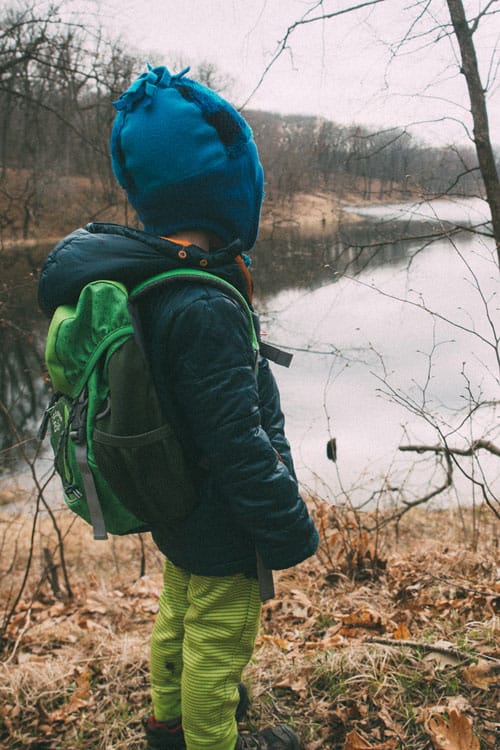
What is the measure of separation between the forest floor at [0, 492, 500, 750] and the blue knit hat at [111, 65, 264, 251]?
5.20 feet

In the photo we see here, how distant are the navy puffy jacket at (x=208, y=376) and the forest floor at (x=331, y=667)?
83cm

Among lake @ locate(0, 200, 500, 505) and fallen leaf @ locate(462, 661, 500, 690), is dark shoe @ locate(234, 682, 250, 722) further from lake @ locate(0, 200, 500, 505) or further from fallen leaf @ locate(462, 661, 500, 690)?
lake @ locate(0, 200, 500, 505)

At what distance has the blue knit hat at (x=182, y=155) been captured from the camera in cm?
133

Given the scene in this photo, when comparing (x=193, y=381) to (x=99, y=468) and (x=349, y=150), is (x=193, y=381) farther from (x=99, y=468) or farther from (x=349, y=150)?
(x=349, y=150)

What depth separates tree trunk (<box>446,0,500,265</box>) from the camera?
2.89 metres

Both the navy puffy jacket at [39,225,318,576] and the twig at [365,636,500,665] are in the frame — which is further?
the twig at [365,636,500,665]

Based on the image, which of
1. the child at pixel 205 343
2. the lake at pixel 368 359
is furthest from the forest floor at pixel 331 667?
the lake at pixel 368 359

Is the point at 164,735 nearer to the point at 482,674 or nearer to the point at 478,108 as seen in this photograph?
the point at 482,674

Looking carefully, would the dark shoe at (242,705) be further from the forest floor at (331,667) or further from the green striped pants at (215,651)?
the green striped pants at (215,651)

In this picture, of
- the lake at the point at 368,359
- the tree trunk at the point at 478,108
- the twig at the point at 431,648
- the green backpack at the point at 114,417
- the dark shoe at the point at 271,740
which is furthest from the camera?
the lake at the point at 368,359

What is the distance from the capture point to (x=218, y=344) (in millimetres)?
1271

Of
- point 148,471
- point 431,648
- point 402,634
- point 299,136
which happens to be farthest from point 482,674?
point 299,136

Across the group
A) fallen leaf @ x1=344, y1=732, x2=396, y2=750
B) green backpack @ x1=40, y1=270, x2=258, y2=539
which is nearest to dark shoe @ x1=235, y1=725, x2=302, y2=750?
fallen leaf @ x1=344, y1=732, x2=396, y2=750

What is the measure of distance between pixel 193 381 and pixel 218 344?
0.32 feet
